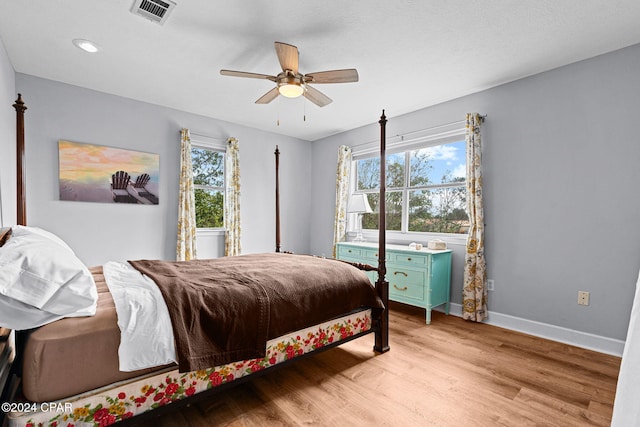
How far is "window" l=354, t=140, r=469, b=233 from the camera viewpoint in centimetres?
374

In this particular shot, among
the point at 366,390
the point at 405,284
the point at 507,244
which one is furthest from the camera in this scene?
the point at 405,284

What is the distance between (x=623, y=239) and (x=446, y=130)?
6.44ft

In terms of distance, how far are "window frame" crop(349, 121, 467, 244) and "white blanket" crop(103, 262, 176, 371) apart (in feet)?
10.6

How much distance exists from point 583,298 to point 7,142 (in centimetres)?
527

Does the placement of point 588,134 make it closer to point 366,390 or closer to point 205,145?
point 366,390

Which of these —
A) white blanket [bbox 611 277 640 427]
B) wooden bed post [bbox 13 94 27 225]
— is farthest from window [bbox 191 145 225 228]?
white blanket [bbox 611 277 640 427]

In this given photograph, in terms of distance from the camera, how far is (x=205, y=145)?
4418 mm

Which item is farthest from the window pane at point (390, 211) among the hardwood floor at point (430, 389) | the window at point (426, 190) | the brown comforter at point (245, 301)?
the brown comforter at point (245, 301)

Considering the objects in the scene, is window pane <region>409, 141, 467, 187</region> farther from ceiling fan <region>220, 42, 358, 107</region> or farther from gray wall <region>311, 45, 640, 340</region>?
ceiling fan <region>220, 42, 358, 107</region>

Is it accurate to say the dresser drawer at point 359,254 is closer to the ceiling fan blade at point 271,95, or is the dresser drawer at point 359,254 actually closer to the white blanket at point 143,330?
→ the ceiling fan blade at point 271,95

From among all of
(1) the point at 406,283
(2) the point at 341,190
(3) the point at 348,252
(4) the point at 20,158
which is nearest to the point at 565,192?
(1) the point at 406,283

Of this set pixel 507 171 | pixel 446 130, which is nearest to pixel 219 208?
pixel 446 130

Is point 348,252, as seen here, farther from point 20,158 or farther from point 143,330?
point 20,158

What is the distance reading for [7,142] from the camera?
2691 mm
